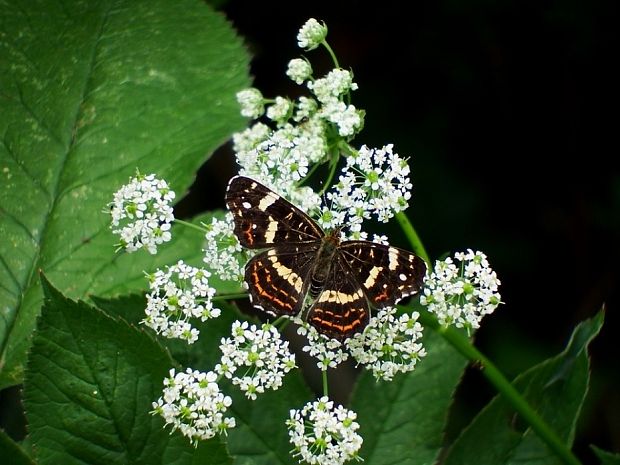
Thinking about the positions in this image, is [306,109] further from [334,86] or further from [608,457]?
[608,457]

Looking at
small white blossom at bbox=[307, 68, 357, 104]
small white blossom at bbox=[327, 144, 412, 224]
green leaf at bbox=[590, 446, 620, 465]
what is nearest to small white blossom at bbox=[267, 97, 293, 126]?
small white blossom at bbox=[307, 68, 357, 104]

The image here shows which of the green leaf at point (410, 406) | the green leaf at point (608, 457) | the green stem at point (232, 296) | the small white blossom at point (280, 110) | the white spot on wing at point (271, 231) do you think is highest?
the small white blossom at point (280, 110)

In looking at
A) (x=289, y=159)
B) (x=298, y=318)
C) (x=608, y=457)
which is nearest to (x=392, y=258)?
(x=298, y=318)

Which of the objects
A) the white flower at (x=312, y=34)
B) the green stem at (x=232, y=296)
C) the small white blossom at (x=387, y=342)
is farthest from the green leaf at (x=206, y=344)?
the white flower at (x=312, y=34)

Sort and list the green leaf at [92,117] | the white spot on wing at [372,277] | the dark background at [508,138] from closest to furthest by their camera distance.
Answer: the white spot on wing at [372,277] < the green leaf at [92,117] < the dark background at [508,138]

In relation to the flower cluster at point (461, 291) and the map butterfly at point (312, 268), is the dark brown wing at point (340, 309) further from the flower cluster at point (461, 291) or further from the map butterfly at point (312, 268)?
the flower cluster at point (461, 291)

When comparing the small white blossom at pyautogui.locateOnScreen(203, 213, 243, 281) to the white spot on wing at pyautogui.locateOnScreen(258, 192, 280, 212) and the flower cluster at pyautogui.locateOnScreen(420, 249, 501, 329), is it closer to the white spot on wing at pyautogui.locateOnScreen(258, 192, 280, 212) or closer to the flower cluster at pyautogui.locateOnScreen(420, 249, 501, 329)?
the white spot on wing at pyautogui.locateOnScreen(258, 192, 280, 212)

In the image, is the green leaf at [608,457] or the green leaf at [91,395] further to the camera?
the green leaf at [608,457]
